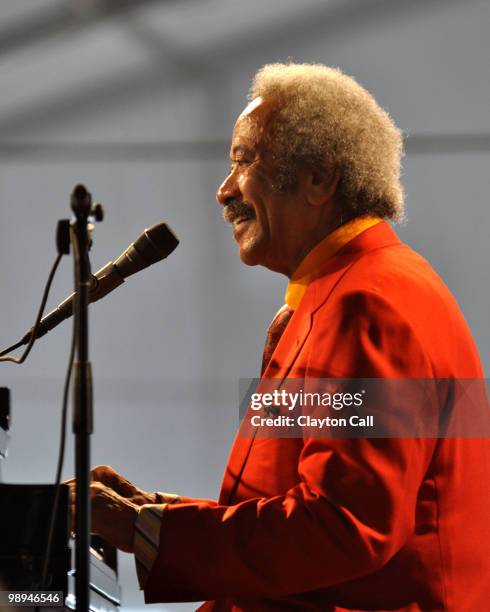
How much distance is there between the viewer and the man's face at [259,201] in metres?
1.67

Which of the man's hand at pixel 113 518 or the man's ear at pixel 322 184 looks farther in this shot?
the man's ear at pixel 322 184

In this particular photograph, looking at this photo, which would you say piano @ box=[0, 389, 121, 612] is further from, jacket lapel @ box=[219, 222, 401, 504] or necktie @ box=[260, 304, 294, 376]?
necktie @ box=[260, 304, 294, 376]

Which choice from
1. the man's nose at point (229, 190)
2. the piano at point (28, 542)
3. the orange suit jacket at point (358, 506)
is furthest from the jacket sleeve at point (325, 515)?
the man's nose at point (229, 190)

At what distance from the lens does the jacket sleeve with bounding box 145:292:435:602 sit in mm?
1279

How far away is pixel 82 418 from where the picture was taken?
1202 mm

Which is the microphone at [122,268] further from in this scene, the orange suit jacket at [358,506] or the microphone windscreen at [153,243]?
the orange suit jacket at [358,506]

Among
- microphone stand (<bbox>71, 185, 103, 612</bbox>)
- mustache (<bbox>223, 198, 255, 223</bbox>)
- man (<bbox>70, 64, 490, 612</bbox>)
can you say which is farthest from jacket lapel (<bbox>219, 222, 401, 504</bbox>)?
microphone stand (<bbox>71, 185, 103, 612</bbox>)

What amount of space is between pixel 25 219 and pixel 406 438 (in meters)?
2.66

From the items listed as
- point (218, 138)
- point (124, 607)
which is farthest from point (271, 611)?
point (218, 138)

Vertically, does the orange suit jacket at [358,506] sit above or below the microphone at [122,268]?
below

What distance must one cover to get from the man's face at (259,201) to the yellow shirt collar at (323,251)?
0.04 meters

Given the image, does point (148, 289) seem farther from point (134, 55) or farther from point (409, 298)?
point (409, 298)

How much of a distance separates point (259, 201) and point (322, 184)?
0.12 metres

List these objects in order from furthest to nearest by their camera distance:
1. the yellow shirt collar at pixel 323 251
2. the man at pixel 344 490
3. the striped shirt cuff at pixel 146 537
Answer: the yellow shirt collar at pixel 323 251, the striped shirt cuff at pixel 146 537, the man at pixel 344 490
